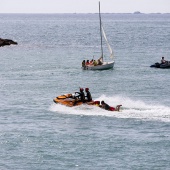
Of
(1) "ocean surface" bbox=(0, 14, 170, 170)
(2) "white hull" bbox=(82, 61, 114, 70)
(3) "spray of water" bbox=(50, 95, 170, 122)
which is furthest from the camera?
(2) "white hull" bbox=(82, 61, 114, 70)

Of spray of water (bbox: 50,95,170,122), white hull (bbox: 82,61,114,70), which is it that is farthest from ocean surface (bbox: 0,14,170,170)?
white hull (bbox: 82,61,114,70)

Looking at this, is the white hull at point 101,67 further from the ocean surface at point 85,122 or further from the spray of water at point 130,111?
the spray of water at point 130,111

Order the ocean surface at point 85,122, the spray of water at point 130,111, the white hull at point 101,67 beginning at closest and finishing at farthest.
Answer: the ocean surface at point 85,122, the spray of water at point 130,111, the white hull at point 101,67

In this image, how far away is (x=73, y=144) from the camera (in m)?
43.2

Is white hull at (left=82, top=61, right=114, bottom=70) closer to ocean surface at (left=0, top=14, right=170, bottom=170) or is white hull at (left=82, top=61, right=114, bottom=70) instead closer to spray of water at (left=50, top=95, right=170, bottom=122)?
ocean surface at (left=0, top=14, right=170, bottom=170)

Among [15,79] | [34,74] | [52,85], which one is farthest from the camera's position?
[34,74]

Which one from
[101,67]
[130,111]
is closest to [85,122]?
[130,111]

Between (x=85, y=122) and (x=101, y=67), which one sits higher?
(x=85, y=122)

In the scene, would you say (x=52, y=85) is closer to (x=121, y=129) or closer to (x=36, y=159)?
(x=121, y=129)

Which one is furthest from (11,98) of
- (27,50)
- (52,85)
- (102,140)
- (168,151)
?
(27,50)

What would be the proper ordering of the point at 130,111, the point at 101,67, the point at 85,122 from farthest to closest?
1. the point at 101,67
2. the point at 130,111
3. the point at 85,122

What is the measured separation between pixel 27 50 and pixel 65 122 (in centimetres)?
7692

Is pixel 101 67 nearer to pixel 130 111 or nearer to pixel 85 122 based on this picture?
pixel 130 111

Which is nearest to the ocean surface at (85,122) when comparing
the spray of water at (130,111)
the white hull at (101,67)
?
the spray of water at (130,111)
